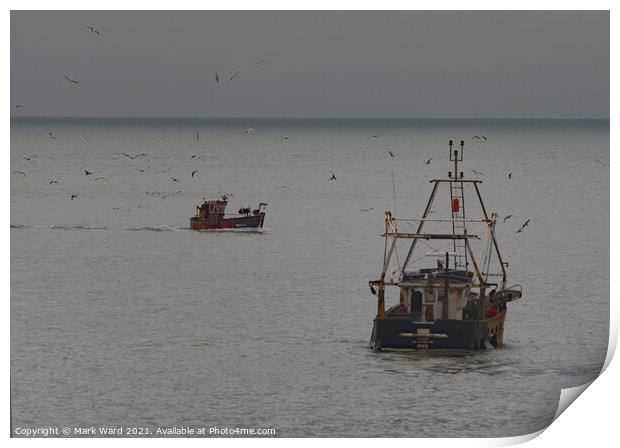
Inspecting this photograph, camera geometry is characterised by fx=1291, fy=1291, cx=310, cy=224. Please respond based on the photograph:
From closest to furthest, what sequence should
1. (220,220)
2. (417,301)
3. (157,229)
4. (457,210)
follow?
(457,210), (417,301), (157,229), (220,220)

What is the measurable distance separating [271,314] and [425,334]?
181 inches

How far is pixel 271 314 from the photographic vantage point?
2362 centimetres

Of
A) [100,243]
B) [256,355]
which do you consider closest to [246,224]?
[100,243]

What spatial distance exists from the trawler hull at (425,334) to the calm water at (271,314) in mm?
236

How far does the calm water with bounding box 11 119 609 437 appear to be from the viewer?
17.2 m

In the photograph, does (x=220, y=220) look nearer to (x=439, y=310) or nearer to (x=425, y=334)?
(x=439, y=310)

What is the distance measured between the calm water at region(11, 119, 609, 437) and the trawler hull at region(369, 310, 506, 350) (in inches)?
9.3

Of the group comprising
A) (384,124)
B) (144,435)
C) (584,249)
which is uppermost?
(384,124)

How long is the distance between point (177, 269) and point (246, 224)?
8046mm

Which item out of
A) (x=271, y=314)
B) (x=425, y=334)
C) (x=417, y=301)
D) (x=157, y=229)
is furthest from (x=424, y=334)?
(x=157, y=229)

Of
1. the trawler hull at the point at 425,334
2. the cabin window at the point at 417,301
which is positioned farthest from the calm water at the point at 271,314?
the cabin window at the point at 417,301

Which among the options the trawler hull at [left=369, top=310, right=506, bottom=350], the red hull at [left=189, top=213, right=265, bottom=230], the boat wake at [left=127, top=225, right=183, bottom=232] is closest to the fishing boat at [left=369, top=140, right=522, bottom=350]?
A: the trawler hull at [left=369, top=310, right=506, bottom=350]

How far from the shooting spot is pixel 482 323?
65.9ft
